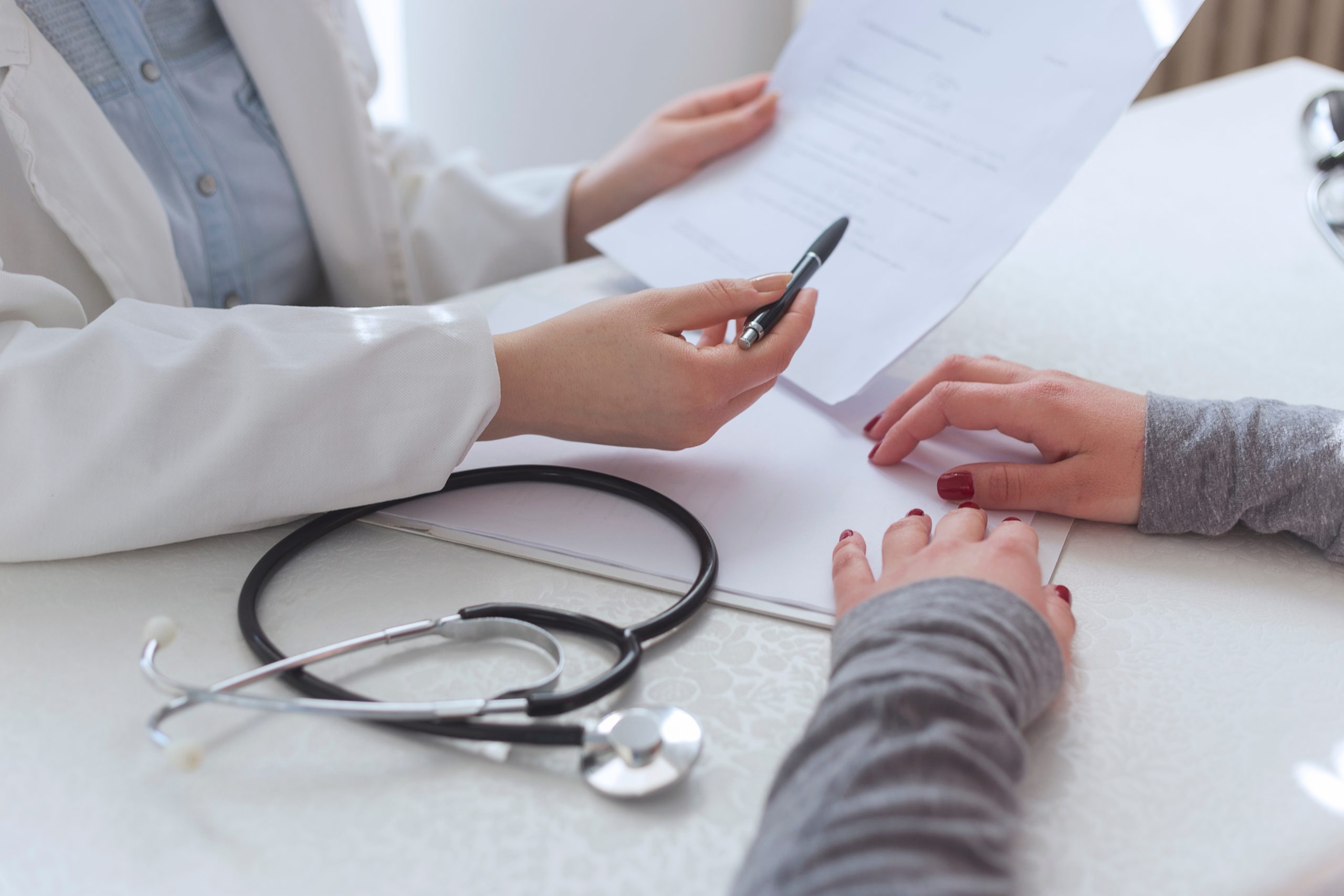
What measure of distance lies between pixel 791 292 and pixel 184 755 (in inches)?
17.3

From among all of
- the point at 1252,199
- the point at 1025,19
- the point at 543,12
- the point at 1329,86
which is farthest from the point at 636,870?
the point at 543,12

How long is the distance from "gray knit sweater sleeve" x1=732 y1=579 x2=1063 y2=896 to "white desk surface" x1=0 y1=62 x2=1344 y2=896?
0.03 meters

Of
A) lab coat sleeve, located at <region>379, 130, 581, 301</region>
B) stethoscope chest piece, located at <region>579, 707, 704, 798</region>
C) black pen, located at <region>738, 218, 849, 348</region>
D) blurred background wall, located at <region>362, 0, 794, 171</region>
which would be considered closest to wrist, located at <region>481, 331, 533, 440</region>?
black pen, located at <region>738, 218, 849, 348</region>

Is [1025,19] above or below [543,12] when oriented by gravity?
above

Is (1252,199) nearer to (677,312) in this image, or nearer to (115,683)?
(677,312)

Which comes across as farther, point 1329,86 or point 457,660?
point 1329,86

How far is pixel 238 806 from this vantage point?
401 millimetres

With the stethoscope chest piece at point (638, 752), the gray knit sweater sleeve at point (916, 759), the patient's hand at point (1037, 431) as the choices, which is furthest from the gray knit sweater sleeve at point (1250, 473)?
the stethoscope chest piece at point (638, 752)

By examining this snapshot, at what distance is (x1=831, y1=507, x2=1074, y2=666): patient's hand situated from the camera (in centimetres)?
47

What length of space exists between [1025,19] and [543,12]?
141 centimetres

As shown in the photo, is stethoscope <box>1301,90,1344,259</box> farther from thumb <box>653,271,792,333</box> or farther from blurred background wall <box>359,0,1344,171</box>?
blurred background wall <box>359,0,1344,171</box>

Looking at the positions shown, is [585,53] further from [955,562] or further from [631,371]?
[955,562]

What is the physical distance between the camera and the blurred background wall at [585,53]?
2.05 metres

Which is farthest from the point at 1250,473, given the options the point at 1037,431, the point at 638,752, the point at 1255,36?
the point at 1255,36
